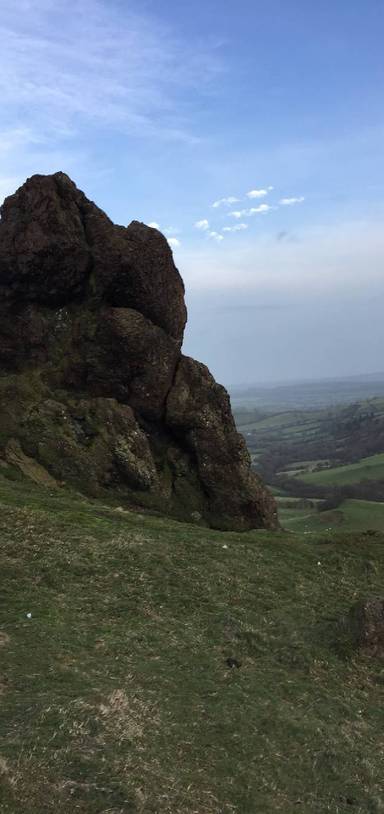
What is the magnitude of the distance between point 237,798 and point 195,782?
3.58 ft

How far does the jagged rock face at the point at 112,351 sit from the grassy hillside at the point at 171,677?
1108 cm

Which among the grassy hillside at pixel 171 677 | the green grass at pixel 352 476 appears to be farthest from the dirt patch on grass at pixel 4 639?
the green grass at pixel 352 476

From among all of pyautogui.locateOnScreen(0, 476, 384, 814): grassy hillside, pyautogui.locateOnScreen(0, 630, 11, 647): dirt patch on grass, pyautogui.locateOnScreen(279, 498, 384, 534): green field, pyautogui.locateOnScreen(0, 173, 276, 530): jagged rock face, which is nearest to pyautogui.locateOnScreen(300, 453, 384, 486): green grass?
pyautogui.locateOnScreen(279, 498, 384, 534): green field

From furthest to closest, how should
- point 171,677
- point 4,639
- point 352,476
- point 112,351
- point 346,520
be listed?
point 352,476
point 346,520
point 112,351
point 171,677
point 4,639

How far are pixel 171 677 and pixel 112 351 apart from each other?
99.0 ft

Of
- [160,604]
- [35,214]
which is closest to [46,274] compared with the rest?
[35,214]

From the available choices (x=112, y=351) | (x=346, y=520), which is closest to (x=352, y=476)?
(x=346, y=520)

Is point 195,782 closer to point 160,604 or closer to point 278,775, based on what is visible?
point 278,775

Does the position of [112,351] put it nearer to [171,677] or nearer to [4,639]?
[4,639]

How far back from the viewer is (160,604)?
78.1 feet

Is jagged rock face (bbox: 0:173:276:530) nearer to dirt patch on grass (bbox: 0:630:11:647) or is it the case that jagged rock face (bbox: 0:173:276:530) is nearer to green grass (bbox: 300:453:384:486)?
dirt patch on grass (bbox: 0:630:11:647)

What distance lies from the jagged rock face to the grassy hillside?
11078mm

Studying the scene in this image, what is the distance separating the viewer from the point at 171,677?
18.3 meters

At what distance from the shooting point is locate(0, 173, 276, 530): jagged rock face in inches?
1721
